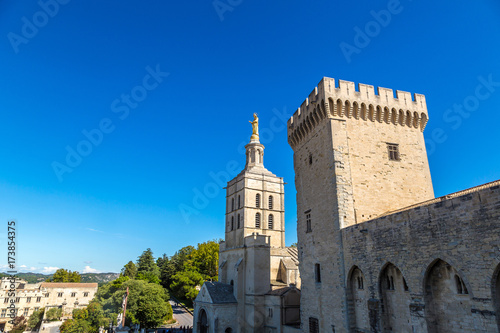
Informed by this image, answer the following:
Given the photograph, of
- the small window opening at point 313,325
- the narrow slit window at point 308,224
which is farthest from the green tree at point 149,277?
the narrow slit window at point 308,224

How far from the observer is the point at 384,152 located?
58.6ft

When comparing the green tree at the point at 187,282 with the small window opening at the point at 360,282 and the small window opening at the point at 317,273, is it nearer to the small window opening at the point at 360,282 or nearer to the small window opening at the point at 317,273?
the small window opening at the point at 317,273

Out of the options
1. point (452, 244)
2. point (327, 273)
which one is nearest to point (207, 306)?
point (327, 273)

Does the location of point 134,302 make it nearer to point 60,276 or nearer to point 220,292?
point 220,292

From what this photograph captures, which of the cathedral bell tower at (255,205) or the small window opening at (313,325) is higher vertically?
the cathedral bell tower at (255,205)

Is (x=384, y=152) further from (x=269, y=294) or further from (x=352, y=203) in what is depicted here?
(x=269, y=294)

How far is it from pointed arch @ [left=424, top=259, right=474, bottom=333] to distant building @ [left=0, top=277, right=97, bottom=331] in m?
62.7

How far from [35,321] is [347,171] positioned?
62.1 meters

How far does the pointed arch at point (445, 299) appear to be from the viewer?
984 centimetres

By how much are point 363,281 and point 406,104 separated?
11375mm

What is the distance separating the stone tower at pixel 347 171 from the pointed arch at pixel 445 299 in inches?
188

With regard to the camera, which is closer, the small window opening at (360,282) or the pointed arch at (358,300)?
the pointed arch at (358,300)

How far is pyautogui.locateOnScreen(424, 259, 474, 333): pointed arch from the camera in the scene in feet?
32.3

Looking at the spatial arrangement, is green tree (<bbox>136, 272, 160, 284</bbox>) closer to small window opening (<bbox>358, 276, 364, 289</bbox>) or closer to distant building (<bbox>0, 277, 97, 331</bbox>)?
distant building (<bbox>0, 277, 97, 331</bbox>)
